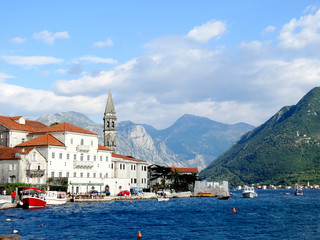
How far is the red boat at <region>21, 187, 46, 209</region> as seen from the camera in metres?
81.1

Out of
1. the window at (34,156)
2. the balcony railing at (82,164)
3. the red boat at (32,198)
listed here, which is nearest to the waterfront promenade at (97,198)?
the red boat at (32,198)

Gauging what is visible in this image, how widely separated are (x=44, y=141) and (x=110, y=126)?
6039 centimetres

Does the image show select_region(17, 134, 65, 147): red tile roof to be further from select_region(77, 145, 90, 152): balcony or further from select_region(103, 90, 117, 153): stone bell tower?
select_region(103, 90, 117, 153): stone bell tower

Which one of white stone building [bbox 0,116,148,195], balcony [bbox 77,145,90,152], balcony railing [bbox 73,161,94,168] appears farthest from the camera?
balcony [bbox 77,145,90,152]

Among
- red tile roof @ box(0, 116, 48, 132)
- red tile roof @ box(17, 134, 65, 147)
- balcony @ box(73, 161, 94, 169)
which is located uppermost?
red tile roof @ box(0, 116, 48, 132)

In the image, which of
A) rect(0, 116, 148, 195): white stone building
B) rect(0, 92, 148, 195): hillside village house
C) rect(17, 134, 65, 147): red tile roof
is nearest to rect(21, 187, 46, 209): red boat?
rect(0, 92, 148, 195): hillside village house

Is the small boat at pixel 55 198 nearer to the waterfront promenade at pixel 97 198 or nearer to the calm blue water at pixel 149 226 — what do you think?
the waterfront promenade at pixel 97 198

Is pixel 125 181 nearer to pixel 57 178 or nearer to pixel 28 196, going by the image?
pixel 57 178

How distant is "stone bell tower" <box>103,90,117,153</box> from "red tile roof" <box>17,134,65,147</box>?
171 feet

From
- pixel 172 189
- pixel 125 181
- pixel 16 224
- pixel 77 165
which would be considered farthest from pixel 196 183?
pixel 16 224

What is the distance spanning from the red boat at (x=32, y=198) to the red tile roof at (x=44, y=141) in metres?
21.0

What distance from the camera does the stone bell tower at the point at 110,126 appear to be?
165 meters

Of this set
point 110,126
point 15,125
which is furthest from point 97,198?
point 110,126

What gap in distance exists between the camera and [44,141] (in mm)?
108188
